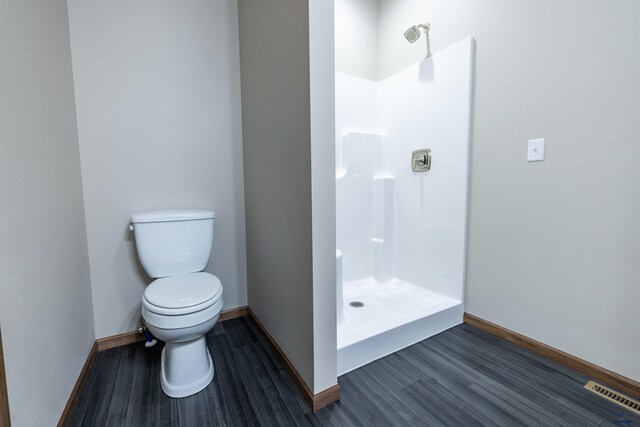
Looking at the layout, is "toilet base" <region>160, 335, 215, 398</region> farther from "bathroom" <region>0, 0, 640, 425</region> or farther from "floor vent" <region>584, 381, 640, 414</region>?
"floor vent" <region>584, 381, 640, 414</region>

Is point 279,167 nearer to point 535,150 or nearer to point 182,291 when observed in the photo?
point 182,291

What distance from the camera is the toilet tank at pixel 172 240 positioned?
1490 mm

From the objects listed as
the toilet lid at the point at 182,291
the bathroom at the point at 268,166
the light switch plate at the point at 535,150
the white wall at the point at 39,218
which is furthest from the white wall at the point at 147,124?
the light switch plate at the point at 535,150

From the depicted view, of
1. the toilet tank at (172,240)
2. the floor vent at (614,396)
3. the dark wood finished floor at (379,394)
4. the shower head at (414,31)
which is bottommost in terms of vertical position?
the dark wood finished floor at (379,394)

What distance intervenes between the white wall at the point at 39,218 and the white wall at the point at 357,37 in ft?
5.62

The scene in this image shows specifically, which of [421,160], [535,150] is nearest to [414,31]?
[421,160]

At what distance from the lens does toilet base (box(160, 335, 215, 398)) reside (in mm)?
1241

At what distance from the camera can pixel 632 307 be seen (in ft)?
3.93

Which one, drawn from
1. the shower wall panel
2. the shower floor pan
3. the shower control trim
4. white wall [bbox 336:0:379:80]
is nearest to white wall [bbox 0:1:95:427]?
the shower floor pan

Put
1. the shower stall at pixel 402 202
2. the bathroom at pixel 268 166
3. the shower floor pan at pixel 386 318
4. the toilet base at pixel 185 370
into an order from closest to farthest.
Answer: the bathroom at pixel 268 166, the toilet base at pixel 185 370, the shower floor pan at pixel 386 318, the shower stall at pixel 402 202

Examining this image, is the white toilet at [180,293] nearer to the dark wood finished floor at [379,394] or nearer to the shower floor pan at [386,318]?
the dark wood finished floor at [379,394]

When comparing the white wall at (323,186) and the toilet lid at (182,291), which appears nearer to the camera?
the white wall at (323,186)

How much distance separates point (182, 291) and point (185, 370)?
0.35 meters

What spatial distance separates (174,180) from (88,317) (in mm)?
854
